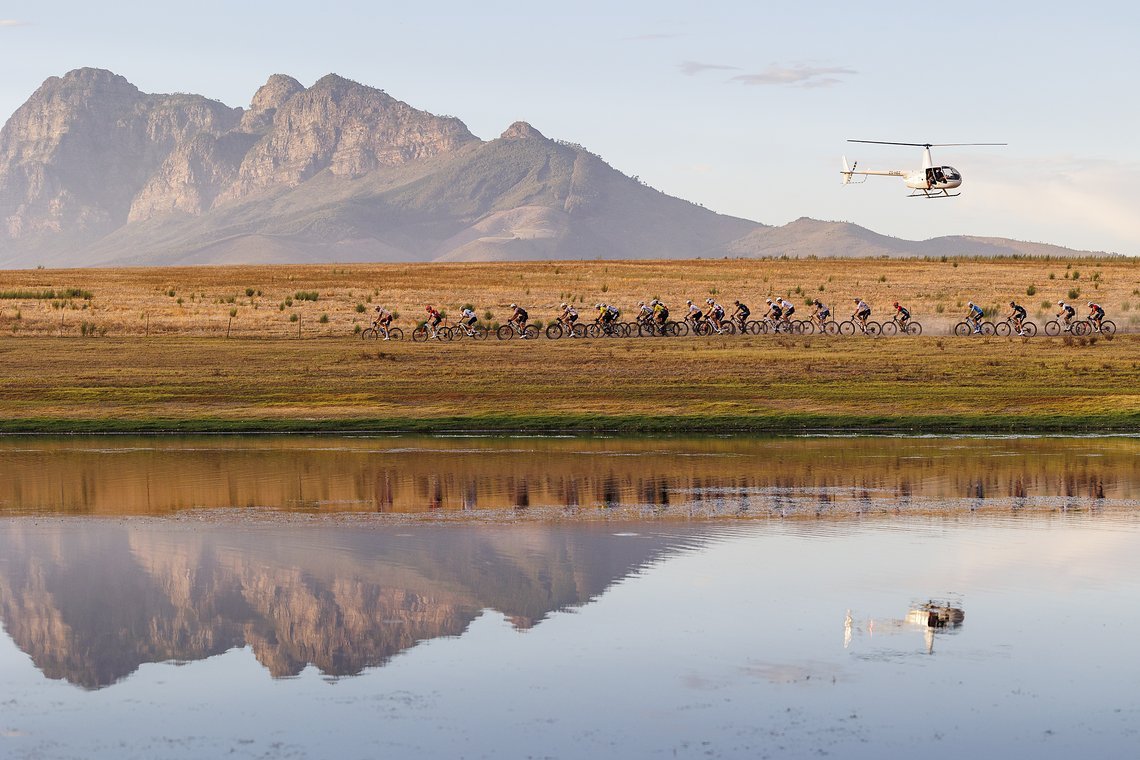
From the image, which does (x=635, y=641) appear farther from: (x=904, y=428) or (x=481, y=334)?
(x=481, y=334)

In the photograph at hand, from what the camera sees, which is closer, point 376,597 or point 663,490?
point 376,597

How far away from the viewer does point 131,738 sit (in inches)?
422

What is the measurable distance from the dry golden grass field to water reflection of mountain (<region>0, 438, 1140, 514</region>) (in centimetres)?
358

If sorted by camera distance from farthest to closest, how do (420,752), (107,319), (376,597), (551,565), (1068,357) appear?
(107,319) → (1068,357) → (551,565) → (376,597) → (420,752)

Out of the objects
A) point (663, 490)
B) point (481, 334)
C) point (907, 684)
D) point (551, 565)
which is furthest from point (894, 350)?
point (907, 684)

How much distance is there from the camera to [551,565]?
56.1 ft

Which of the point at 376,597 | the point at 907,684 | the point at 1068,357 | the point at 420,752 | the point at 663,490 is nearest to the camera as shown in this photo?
the point at 420,752

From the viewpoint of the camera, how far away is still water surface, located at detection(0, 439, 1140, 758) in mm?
10922

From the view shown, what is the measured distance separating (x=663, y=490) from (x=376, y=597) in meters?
9.40

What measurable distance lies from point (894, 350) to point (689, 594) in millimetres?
41162

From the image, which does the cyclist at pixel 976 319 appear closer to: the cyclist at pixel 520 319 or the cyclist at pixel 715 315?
the cyclist at pixel 715 315

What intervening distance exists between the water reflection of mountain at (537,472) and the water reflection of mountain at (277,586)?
2.94 metres

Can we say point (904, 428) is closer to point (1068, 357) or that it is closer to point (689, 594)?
point (1068, 357)

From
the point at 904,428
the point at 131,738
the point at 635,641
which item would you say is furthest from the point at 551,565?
the point at 904,428
